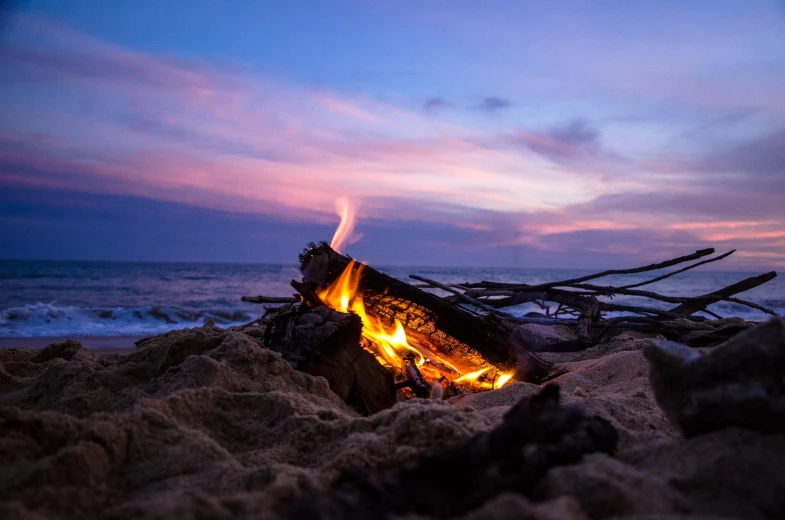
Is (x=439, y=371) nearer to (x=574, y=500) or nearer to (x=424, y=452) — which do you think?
(x=424, y=452)

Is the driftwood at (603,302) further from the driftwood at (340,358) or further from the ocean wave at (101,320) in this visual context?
the ocean wave at (101,320)

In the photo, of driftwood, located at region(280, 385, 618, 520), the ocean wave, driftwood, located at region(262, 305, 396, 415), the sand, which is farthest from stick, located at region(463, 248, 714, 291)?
the ocean wave

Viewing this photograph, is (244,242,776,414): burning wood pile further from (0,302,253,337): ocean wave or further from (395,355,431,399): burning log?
(0,302,253,337): ocean wave

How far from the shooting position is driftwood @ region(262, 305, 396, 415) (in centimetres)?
372

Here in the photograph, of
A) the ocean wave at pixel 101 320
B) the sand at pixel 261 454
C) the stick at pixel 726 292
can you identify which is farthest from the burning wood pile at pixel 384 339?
the ocean wave at pixel 101 320

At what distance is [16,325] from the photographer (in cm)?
1213

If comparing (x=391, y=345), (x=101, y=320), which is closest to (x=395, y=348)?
(x=391, y=345)

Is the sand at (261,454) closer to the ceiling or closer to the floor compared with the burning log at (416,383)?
closer to the ceiling

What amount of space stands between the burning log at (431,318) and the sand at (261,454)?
1.06 metres

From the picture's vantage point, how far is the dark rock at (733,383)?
191 centimetres

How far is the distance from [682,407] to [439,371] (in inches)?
105

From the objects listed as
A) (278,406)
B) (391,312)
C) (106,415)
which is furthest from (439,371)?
(106,415)

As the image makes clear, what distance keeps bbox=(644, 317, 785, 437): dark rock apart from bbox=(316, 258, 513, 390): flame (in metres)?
2.30

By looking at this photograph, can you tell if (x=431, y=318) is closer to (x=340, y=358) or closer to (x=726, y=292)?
(x=340, y=358)
